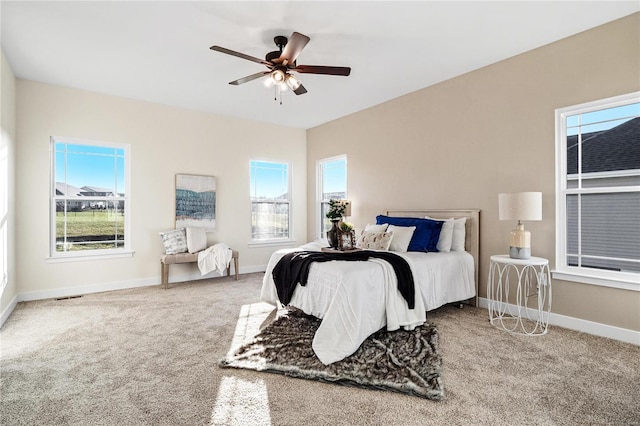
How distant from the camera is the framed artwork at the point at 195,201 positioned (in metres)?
5.34

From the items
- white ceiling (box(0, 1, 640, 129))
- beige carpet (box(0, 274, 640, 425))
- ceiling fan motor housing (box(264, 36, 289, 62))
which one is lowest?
beige carpet (box(0, 274, 640, 425))

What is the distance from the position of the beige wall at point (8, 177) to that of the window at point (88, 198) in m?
0.49

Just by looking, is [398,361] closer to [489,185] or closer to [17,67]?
[489,185]

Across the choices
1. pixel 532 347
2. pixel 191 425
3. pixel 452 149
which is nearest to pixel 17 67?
pixel 191 425

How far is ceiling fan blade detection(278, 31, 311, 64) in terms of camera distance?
260 cm

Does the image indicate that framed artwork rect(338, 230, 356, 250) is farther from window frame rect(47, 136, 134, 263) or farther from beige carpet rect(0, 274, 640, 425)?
window frame rect(47, 136, 134, 263)

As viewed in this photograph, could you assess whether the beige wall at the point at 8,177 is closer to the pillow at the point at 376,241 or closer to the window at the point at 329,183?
the pillow at the point at 376,241

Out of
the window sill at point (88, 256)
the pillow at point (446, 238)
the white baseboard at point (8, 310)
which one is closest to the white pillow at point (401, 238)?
the pillow at point (446, 238)

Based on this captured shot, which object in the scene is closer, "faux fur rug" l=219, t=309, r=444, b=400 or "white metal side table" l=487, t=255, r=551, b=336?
"faux fur rug" l=219, t=309, r=444, b=400

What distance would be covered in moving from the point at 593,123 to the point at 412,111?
Result: 6.97 feet

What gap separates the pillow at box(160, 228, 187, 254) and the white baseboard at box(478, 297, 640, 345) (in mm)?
4669

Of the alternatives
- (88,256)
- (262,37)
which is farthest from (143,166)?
(262,37)

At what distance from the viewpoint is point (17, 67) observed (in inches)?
152

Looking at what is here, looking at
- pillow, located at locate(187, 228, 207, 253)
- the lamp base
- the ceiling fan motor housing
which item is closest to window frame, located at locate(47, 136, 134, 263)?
pillow, located at locate(187, 228, 207, 253)
